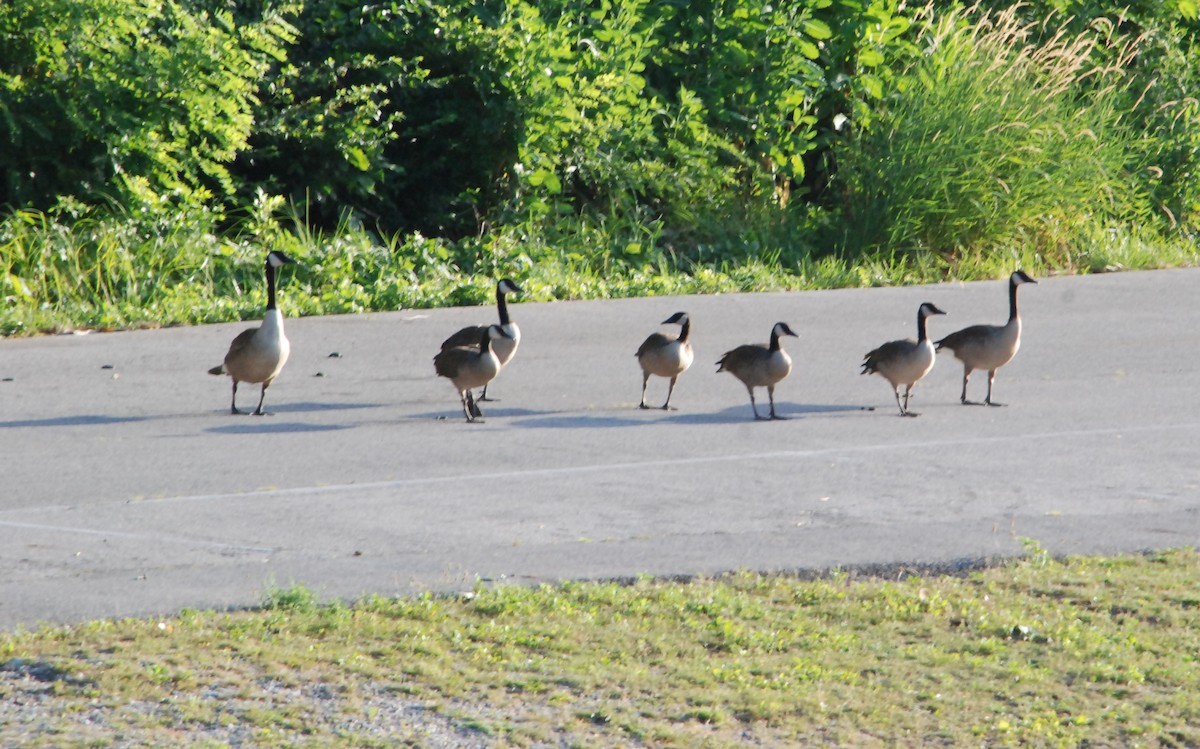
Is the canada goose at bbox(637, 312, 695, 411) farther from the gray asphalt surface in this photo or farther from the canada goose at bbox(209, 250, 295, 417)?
the canada goose at bbox(209, 250, 295, 417)

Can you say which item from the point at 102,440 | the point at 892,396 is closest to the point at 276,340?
the point at 102,440

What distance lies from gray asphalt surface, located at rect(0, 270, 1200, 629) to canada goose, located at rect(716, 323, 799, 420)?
258 mm

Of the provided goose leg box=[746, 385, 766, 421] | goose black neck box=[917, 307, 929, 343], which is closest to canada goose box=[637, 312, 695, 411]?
goose leg box=[746, 385, 766, 421]

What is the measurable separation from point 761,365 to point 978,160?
8.67 meters

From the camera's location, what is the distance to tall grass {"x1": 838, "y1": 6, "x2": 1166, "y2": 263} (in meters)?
19.0

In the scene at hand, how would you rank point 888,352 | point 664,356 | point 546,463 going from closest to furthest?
point 546,463, point 888,352, point 664,356

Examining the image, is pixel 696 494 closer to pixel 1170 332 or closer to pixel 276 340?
pixel 276 340

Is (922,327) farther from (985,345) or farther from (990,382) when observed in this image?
(990,382)

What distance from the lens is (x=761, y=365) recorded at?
439 inches

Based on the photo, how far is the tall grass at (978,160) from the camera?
19.0 metres

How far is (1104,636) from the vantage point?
613 centimetres

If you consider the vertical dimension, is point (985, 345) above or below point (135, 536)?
above

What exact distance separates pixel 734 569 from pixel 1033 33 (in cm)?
1779

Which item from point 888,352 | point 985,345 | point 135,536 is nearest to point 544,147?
point 985,345
